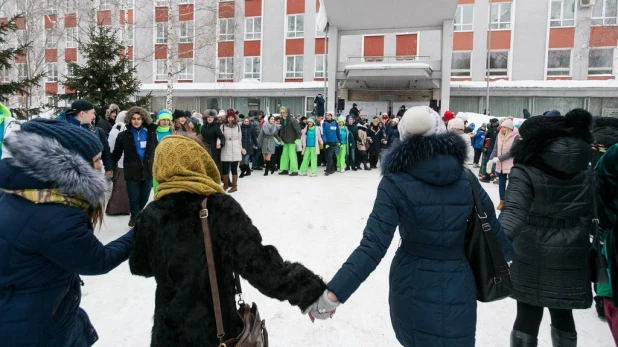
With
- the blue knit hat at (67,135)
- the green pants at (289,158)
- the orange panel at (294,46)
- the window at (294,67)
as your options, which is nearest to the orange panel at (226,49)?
the orange panel at (294,46)

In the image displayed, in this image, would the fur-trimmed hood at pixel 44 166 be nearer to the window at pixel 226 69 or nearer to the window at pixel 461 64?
the window at pixel 461 64

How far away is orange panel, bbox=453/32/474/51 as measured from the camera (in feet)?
91.9

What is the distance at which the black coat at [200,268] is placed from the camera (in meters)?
1.79

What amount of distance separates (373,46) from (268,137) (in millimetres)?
19177

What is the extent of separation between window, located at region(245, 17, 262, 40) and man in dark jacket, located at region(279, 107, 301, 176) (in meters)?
20.9

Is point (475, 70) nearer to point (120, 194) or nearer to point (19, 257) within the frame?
point (120, 194)

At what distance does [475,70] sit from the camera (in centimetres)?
2789

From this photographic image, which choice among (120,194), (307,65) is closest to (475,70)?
(307,65)

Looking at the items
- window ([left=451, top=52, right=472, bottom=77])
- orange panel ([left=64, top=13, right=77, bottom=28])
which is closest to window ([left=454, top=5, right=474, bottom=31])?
window ([left=451, top=52, right=472, bottom=77])

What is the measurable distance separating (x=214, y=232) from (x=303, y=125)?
12.5 m

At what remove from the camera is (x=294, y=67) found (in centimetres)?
3089

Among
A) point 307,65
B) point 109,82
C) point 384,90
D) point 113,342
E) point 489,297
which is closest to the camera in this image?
point 489,297

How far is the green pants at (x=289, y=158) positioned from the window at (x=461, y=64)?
64.7ft

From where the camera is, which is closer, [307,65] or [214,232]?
[214,232]
